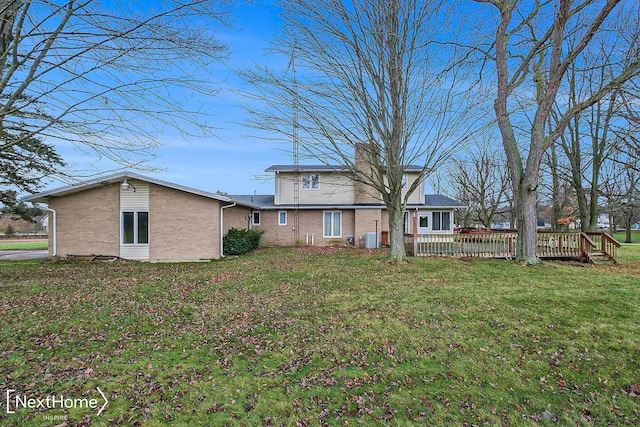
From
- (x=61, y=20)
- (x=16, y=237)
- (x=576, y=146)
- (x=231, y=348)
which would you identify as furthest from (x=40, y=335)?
(x=16, y=237)

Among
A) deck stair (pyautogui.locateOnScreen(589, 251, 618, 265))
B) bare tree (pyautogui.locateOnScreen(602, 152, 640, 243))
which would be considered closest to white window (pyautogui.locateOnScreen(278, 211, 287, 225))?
deck stair (pyautogui.locateOnScreen(589, 251, 618, 265))

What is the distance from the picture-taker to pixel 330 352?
4.58m

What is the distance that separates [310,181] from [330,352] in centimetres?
1678

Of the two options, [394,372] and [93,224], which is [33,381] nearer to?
[394,372]

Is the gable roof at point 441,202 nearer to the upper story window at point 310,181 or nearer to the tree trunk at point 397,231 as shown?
the upper story window at point 310,181

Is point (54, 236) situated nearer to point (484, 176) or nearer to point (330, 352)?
point (330, 352)

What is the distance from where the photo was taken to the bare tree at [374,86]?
11539mm

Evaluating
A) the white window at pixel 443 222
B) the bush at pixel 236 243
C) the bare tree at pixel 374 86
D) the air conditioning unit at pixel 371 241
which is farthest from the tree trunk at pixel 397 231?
the white window at pixel 443 222

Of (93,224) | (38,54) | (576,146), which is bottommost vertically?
(93,224)

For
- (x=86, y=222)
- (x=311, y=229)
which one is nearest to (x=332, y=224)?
(x=311, y=229)

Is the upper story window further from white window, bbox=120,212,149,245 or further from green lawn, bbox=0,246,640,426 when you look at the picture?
green lawn, bbox=0,246,640,426

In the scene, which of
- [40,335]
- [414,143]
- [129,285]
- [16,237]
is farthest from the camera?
[16,237]

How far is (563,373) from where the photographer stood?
3.88 metres

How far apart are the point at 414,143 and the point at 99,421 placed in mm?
11984
